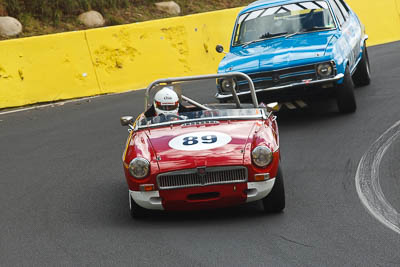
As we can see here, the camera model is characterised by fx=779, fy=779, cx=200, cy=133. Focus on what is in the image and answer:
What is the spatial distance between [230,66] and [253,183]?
14.8 feet

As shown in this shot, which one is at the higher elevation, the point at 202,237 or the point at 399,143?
the point at 202,237

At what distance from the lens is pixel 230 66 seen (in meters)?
11.0

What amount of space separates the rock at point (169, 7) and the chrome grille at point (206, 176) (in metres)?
16.2

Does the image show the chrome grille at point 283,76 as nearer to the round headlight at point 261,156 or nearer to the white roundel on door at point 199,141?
the white roundel on door at point 199,141

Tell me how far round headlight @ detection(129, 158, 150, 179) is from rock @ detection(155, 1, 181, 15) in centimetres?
1606

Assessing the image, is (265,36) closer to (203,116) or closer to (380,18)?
(203,116)

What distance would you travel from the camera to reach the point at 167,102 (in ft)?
25.9

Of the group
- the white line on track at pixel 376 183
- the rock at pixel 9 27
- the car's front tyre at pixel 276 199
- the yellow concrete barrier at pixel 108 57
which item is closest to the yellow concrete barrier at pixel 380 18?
the yellow concrete barrier at pixel 108 57

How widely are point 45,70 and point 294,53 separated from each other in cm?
605

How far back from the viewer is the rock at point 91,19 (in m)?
20.6

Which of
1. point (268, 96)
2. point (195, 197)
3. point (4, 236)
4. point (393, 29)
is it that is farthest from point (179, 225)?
point (393, 29)

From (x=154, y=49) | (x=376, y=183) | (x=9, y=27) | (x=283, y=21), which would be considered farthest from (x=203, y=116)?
(x=9, y=27)

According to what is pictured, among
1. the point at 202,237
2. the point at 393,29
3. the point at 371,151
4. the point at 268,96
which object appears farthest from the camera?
the point at 393,29

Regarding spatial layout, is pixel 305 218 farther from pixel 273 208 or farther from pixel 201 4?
pixel 201 4
